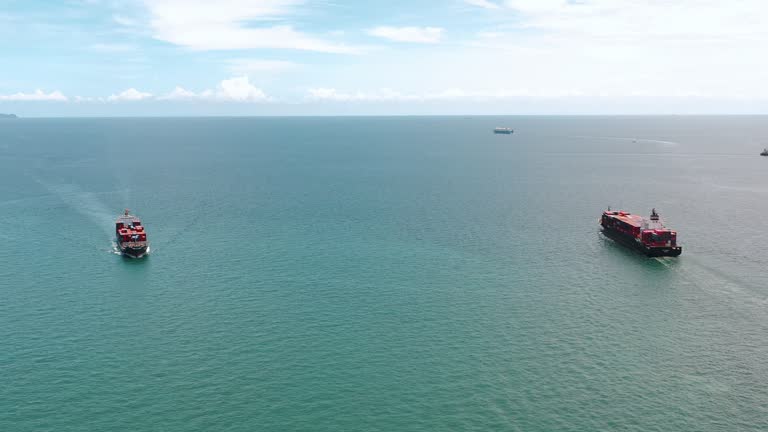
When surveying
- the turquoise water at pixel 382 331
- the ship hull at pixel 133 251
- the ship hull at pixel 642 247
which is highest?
the ship hull at pixel 642 247

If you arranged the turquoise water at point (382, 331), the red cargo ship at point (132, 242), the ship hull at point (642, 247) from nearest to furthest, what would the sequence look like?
the turquoise water at point (382, 331), the red cargo ship at point (132, 242), the ship hull at point (642, 247)

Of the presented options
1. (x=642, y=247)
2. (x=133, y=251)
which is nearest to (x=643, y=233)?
(x=642, y=247)

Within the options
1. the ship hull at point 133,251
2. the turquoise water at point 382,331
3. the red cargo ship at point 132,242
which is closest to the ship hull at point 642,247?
the turquoise water at point 382,331

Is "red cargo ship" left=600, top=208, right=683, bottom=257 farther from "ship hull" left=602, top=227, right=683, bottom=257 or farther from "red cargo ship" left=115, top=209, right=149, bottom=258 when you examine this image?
"red cargo ship" left=115, top=209, right=149, bottom=258

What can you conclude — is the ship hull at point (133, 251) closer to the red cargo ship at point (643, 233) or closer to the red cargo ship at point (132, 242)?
the red cargo ship at point (132, 242)

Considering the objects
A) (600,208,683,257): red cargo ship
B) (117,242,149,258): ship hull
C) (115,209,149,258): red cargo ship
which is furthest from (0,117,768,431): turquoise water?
(600,208,683,257): red cargo ship

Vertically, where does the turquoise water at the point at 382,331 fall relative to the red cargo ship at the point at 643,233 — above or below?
below

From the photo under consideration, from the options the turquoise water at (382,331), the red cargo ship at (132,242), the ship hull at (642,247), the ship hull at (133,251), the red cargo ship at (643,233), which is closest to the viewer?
the turquoise water at (382,331)

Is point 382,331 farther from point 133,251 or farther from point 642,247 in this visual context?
point 642,247

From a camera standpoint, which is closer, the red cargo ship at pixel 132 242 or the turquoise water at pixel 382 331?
the turquoise water at pixel 382 331
